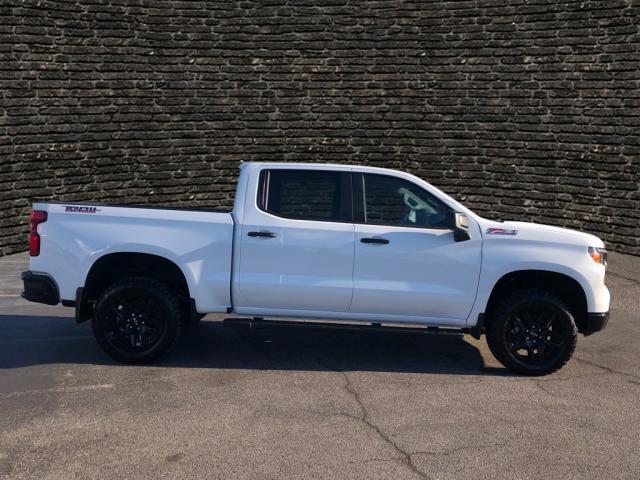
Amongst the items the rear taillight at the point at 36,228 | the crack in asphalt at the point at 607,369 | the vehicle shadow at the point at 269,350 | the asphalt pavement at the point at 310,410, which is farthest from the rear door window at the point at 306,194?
the crack in asphalt at the point at 607,369

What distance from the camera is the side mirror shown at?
6.48 m

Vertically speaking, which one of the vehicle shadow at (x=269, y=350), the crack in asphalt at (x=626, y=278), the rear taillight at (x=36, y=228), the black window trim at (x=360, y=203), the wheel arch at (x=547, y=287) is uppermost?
the black window trim at (x=360, y=203)

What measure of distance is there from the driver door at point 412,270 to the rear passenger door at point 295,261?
0.13 metres

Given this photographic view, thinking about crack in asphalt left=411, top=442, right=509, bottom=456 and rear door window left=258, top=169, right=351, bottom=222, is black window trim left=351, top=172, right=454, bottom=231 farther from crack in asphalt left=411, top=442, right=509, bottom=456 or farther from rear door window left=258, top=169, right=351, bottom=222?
crack in asphalt left=411, top=442, right=509, bottom=456

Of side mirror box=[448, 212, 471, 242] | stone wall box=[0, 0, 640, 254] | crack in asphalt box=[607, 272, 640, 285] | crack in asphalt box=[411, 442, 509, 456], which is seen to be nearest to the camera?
crack in asphalt box=[411, 442, 509, 456]

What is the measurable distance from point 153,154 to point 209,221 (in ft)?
25.6

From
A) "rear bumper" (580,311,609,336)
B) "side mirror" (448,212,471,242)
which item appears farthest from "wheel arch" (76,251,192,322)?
"rear bumper" (580,311,609,336)

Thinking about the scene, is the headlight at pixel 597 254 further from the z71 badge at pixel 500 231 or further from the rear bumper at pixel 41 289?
the rear bumper at pixel 41 289

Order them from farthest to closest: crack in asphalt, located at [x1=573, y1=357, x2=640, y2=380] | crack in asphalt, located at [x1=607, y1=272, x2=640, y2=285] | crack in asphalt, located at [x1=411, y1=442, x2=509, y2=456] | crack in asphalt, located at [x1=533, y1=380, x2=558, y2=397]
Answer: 1. crack in asphalt, located at [x1=607, y1=272, x2=640, y2=285]
2. crack in asphalt, located at [x1=573, y1=357, x2=640, y2=380]
3. crack in asphalt, located at [x1=533, y1=380, x2=558, y2=397]
4. crack in asphalt, located at [x1=411, y1=442, x2=509, y2=456]

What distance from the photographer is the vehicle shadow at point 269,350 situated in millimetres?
6766

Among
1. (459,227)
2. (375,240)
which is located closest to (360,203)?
(375,240)

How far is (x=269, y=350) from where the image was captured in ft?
24.0

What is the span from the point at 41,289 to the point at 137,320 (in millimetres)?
926

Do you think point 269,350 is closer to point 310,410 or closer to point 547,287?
point 310,410
